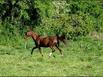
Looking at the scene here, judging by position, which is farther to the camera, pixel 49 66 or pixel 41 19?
pixel 41 19

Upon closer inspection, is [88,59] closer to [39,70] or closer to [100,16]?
[39,70]

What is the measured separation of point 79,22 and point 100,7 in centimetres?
434

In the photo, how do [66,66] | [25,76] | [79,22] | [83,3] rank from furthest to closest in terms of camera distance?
1. [83,3]
2. [79,22]
3. [66,66]
4. [25,76]

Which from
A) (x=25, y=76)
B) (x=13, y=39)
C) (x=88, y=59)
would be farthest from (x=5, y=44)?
(x=25, y=76)

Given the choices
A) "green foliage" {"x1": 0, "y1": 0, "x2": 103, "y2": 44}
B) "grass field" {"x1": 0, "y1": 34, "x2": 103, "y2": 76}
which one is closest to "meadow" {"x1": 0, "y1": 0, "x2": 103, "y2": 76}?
"green foliage" {"x1": 0, "y1": 0, "x2": 103, "y2": 44}

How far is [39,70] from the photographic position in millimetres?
12070

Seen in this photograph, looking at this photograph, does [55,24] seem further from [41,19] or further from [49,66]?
[49,66]

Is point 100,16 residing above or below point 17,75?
below

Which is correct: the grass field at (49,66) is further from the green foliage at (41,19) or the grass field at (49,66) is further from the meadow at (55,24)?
the green foliage at (41,19)

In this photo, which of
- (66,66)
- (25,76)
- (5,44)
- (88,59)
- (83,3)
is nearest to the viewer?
(25,76)

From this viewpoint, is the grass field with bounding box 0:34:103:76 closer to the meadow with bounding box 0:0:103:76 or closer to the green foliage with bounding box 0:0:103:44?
the meadow with bounding box 0:0:103:76

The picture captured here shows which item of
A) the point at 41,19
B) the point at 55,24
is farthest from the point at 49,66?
the point at 41,19

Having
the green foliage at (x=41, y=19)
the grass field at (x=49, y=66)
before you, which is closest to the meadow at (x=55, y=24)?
the green foliage at (x=41, y=19)

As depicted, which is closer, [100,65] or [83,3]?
[100,65]
